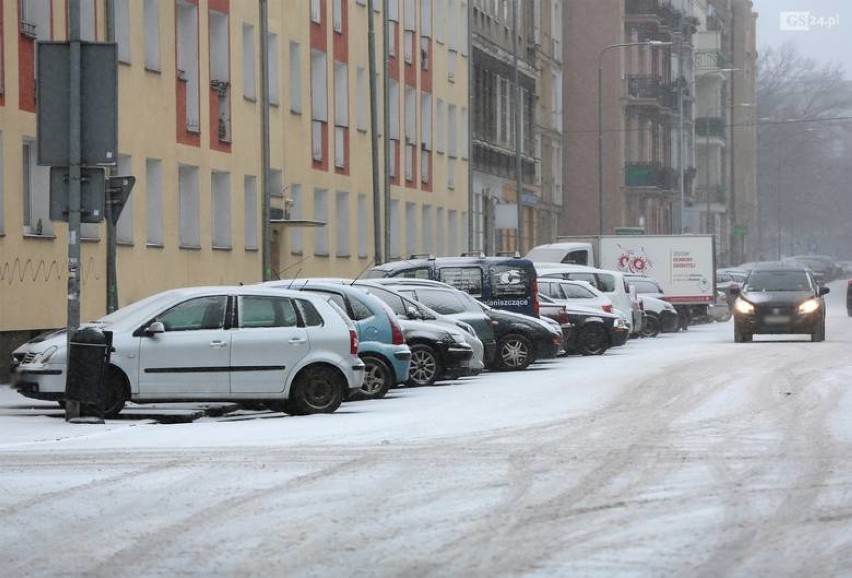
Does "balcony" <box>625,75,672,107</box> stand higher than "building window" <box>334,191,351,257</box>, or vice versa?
"balcony" <box>625,75,672,107</box>

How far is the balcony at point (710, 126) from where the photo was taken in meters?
122

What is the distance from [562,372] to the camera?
33000 millimetres

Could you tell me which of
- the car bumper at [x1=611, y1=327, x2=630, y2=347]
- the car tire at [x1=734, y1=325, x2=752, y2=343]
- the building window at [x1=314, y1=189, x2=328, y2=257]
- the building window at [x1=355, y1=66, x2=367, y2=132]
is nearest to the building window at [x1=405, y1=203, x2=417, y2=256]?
the building window at [x1=355, y1=66, x2=367, y2=132]

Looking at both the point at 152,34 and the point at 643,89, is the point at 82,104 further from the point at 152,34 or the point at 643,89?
the point at 643,89

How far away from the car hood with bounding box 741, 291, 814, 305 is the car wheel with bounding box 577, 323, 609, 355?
5.27 m

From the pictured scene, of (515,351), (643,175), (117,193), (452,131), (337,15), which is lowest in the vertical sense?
(515,351)

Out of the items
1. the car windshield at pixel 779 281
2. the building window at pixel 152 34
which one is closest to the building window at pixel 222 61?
the building window at pixel 152 34

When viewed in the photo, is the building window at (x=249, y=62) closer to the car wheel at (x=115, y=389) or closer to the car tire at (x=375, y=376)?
the car tire at (x=375, y=376)

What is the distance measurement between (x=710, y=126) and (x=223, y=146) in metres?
81.6

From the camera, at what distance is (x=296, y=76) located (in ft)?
165

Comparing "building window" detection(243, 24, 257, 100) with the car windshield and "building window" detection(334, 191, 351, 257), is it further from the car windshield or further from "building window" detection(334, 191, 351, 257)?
the car windshield

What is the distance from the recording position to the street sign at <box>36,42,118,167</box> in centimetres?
2231

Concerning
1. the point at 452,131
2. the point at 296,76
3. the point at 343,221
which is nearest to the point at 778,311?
the point at 296,76

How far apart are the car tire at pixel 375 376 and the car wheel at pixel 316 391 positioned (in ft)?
9.37
